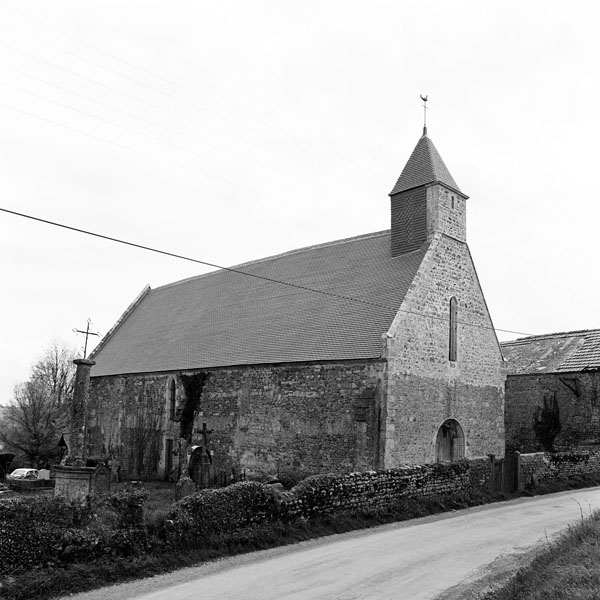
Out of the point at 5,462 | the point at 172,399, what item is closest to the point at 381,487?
the point at 172,399

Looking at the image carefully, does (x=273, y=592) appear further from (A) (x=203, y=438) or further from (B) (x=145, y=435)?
(B) (x=145, y=435)

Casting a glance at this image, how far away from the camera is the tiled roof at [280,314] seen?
21953 mm

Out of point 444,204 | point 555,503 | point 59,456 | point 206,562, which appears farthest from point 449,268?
point 59,456

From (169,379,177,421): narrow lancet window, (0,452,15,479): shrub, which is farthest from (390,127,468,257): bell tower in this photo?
(0,452,15,479): shrub

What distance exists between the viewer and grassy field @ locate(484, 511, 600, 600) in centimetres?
750

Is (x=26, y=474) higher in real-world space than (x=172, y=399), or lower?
lower

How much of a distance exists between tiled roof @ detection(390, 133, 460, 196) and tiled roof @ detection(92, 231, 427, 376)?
2411 millimetres

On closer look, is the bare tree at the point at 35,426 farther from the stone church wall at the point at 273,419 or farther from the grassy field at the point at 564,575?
the grassy field at the point at 564,575

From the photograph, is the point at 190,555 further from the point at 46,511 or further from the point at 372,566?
the point at 372,566

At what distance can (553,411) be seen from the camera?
1174 inches

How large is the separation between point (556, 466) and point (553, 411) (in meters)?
8.06

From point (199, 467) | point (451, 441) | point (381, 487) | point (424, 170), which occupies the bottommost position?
point (199, 467)

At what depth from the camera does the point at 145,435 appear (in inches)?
1135

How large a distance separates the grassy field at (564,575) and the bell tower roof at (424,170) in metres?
15.5
